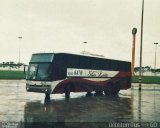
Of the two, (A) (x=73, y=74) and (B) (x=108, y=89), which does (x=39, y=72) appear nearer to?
(A) (x=73, y=74)

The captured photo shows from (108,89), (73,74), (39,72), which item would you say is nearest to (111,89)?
(108,89)

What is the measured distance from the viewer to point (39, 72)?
25094 mm

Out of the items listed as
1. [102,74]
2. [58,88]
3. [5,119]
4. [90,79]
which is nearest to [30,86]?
[58,88]

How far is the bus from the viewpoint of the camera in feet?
81.7

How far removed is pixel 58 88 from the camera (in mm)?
25438

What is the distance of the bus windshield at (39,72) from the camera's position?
24.8m

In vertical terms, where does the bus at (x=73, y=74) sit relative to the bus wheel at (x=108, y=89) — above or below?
above

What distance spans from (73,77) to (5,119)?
1318 centimetres

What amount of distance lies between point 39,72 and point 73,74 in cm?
331

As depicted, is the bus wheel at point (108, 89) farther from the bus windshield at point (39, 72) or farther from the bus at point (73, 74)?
the bus windshield at point (39, 72)

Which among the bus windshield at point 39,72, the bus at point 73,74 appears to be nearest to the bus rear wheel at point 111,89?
the bus at point 73,74

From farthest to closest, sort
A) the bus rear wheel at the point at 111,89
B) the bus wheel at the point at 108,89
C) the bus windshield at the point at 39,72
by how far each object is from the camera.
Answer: the bus rear wheel at the point at 111,89
the bus wheel at the point at 108,89
the bus windshield at the point at 39,72

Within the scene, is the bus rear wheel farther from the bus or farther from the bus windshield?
the bus windshield

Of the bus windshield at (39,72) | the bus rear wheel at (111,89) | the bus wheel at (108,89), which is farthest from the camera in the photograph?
the bus rear wheel at (111,89)
